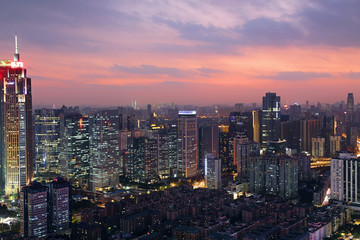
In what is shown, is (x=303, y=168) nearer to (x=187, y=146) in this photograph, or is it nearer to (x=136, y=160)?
(x=187, y=146)

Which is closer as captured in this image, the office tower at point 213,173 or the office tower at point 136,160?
the office tower at point 213,173

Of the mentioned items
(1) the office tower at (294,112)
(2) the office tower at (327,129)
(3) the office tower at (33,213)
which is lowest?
(3) the office tower at (33,213)

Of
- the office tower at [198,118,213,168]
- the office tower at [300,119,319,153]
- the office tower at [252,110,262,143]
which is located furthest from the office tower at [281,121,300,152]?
the office tower at [198,118,213,168]

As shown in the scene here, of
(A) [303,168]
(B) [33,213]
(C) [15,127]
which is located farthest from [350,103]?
(B) [33,213]

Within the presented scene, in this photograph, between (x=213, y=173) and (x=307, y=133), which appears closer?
(x=213, y=173)

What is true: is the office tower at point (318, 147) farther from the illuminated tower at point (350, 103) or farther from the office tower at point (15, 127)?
the office tower at point (15, 127)

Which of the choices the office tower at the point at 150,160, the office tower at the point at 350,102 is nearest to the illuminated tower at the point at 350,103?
the office tower at the point at 350,102
